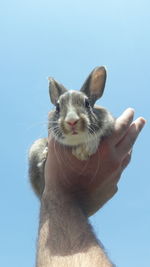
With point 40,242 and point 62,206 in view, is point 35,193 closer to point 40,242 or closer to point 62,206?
point 62,206

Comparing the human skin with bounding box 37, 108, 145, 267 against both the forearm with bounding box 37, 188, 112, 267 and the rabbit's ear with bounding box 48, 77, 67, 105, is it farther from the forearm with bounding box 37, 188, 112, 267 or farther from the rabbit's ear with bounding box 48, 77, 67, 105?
the rabbit's ear with bounding box 48, 77, 67, 105

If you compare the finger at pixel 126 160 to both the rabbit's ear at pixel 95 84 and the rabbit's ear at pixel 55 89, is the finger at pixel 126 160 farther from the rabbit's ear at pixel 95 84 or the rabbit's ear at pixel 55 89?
the rabbit's ear at pixel 55 89

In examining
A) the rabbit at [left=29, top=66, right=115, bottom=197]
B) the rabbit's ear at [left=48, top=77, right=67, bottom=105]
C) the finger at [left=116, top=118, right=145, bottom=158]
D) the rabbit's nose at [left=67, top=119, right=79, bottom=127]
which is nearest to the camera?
the finger at [left=116, top=118, right=145, bottom=158]

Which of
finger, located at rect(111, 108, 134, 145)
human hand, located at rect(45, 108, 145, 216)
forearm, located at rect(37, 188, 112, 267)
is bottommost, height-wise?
forearm, located at rect(37, 188, 112, 267)

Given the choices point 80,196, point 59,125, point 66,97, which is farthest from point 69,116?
point 80,196

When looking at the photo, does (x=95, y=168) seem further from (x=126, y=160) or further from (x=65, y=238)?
(x=65, y=238)

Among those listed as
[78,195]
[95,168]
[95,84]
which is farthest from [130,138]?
[95,84]

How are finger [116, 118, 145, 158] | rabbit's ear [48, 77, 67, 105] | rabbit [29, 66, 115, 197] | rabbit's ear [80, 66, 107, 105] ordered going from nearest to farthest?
finger [116, 118, 145, 158] → rabbit [29, 66, 115, 197] → rabbit's ear [80, 66, 107, 105] → rabbit's ear [48, 77, 67, 105]

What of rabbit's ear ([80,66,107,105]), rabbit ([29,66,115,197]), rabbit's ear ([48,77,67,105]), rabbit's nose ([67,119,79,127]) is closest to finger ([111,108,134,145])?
rabbit ([29,66,115,197])
